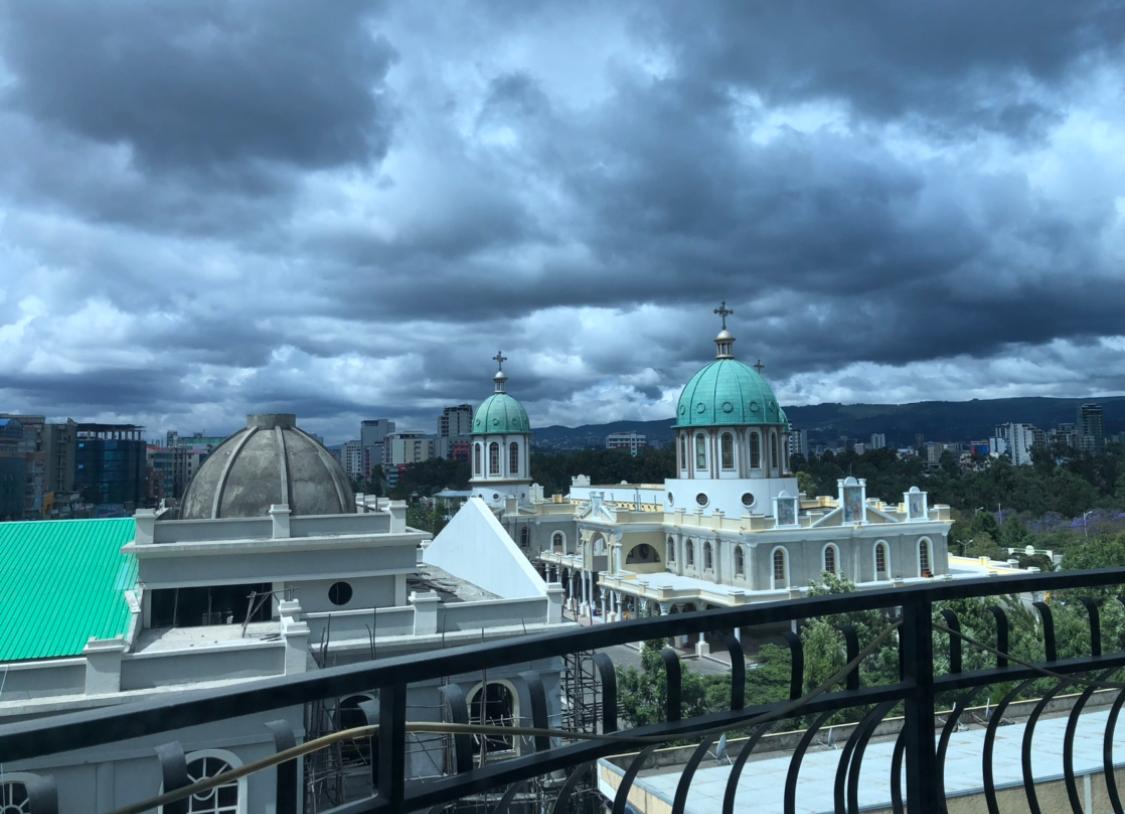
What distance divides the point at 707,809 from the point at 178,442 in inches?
5639

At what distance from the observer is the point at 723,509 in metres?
33.6

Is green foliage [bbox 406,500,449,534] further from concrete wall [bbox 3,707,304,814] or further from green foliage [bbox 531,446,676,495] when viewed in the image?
concrete wall [bbox 3,707,304,814]

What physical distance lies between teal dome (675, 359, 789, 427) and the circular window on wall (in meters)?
21.5

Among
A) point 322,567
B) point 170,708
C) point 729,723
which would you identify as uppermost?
point 170,708

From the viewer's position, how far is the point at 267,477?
631 inches

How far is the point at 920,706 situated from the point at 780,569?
28.6m

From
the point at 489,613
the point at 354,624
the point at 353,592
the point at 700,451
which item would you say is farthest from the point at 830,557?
the point at 354,624

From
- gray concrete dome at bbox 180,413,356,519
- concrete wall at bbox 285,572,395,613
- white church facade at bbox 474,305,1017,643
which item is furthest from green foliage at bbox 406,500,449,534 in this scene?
concrete wall at bbox 285,572,395,613

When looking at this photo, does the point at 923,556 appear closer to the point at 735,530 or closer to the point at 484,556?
the point at 735,530

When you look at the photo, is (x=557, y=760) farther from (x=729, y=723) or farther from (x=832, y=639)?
(x=832, y=639)

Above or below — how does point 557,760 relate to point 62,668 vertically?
above

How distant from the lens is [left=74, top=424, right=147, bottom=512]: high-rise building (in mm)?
78500

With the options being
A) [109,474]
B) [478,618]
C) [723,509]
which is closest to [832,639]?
[478,618]

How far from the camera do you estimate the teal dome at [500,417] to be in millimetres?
45938
